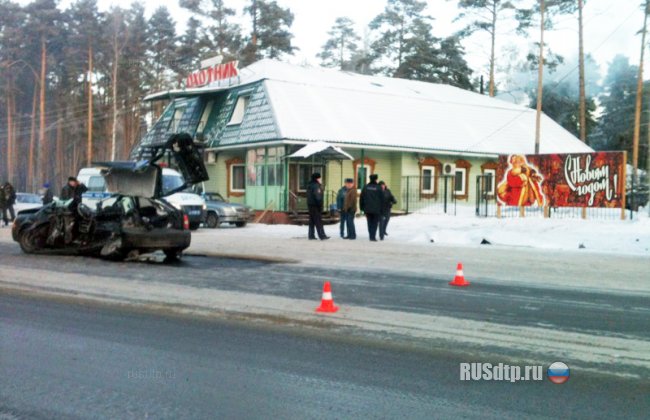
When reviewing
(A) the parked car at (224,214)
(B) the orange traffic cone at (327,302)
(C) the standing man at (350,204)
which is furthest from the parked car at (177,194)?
(B) the orange traffic cone at (327,302)

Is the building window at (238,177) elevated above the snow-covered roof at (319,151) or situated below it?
below

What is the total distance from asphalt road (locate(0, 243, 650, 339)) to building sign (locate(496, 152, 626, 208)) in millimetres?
11168

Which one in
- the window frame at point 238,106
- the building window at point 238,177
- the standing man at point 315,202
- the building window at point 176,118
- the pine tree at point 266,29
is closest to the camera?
the standing man at point 315,202

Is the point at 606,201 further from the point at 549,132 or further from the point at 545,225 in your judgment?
the point at 549,132

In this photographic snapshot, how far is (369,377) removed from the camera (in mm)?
5348

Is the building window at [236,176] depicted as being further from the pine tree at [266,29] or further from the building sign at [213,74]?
the pine tree at [266,29]

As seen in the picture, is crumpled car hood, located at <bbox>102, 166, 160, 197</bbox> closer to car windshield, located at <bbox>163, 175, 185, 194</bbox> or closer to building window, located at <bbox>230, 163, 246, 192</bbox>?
car windshield, located at <bbox>163, 175, 185, 194</bbox>

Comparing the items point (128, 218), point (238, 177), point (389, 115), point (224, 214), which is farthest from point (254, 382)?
point (389, 115)

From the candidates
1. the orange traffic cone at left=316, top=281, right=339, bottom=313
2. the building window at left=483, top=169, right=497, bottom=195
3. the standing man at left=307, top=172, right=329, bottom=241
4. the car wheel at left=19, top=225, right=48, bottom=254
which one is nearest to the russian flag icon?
the orange traffic cone at left=316, top=281, right=339, bottom=313

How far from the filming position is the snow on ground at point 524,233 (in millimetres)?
17100

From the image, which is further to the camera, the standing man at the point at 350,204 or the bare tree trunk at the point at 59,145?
the bare tree trunk at the point at 59,145

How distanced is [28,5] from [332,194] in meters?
36.7

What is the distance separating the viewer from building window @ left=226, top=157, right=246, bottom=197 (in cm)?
3166

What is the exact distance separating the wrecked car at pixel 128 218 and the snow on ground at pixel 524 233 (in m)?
7.09
